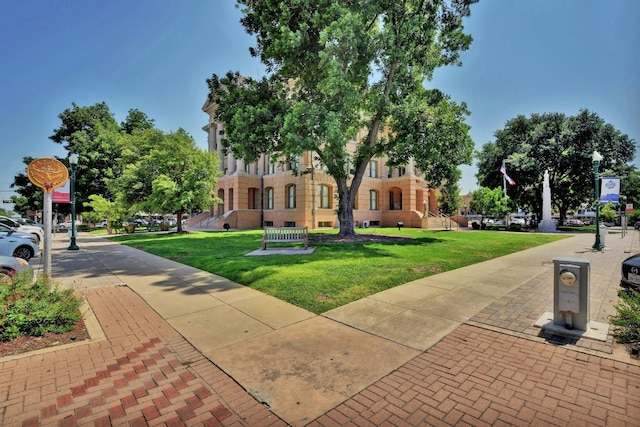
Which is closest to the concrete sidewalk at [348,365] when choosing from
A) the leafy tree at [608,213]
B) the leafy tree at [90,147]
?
the leafy tree at [90,147]

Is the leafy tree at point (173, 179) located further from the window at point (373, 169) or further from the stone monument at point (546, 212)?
the stone monument at point (546, 212)

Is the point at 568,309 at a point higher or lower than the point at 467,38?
lower

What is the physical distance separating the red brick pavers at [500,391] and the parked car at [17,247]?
15295mm

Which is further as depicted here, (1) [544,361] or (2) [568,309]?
(2) [568,309]

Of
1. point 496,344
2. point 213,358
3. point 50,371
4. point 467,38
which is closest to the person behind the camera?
point 50,371

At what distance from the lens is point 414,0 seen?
51.4 feet

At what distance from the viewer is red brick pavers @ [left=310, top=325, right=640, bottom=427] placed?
2.93 meters

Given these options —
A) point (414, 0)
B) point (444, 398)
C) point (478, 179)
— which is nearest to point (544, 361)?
point (444, 398)

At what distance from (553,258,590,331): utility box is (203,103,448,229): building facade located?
82.6 ft

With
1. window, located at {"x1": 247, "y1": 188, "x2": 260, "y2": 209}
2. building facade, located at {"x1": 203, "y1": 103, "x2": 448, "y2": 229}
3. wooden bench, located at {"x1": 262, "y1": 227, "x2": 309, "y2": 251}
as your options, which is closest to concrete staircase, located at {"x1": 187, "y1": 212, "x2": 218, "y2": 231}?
building facade, located at {"x1": 203, "y1": 103, "x2": 448, "y2": 229}

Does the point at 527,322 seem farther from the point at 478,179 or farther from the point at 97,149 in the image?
the point at 97,149

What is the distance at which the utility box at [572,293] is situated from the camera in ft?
15.6

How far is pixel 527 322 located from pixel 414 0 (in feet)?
52.8

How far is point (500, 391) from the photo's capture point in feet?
11.0
